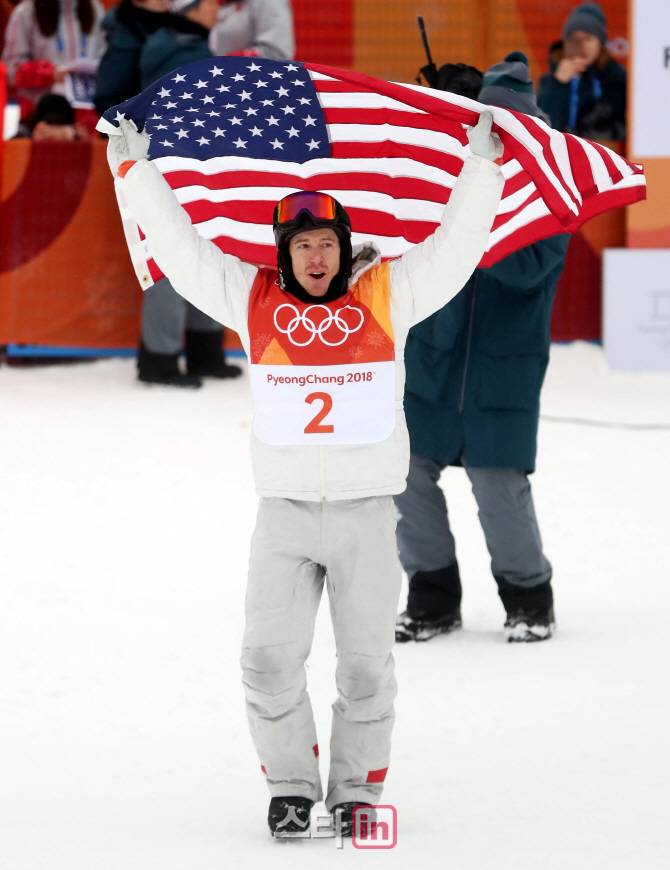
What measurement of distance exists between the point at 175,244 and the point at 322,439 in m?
0.57

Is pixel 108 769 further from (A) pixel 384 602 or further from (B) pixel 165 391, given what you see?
(B) pixel 165 391

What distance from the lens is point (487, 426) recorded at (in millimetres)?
4203

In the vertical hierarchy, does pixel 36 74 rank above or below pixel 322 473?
above

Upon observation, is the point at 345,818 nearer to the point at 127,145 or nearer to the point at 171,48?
the point at 127,145

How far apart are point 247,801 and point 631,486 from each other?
3.85 metres

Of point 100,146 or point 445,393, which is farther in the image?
point 100,146

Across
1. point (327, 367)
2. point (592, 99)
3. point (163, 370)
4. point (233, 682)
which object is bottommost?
point (233, 682)

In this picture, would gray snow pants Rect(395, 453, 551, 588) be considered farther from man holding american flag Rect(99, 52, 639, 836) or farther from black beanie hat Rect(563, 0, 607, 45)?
black beanie hat Rect(563, 0, 607, 45)

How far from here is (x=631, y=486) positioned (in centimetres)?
641

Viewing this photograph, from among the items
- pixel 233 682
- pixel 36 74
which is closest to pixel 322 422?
pixel 233 682

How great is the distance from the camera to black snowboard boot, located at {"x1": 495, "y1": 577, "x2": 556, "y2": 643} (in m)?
4.30

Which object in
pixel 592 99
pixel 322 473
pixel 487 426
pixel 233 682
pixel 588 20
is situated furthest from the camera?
pixel 592 99

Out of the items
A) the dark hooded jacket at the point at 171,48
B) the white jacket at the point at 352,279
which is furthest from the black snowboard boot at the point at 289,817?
the dark hooded jacket at the point at 171,48

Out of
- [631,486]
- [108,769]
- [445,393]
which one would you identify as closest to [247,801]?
[108,769]
